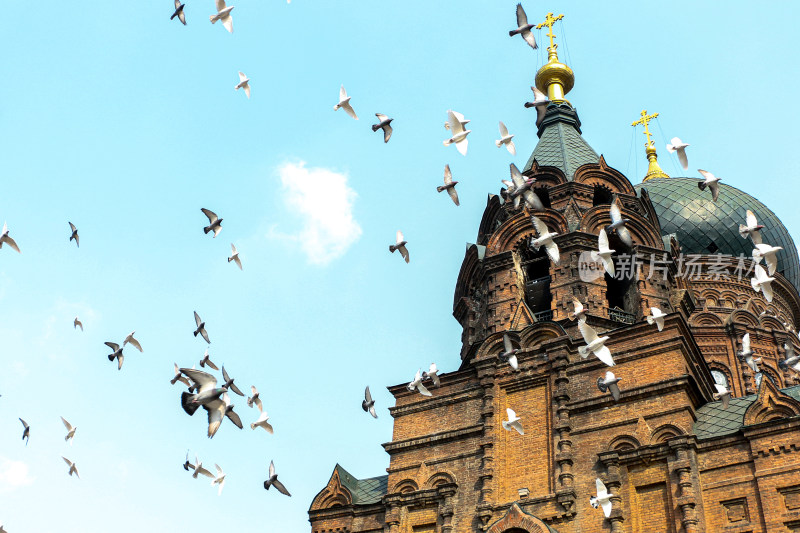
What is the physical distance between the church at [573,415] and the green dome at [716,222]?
6483 mm

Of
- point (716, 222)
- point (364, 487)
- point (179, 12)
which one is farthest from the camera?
point (716, 222)

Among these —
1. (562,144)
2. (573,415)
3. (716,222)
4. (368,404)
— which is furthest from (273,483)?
(716,222)

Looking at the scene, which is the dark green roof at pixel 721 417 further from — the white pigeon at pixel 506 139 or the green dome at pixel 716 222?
the green dome at pixel 716 222

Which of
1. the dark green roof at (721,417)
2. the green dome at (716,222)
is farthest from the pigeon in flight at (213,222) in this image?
the green dome at (716,222)

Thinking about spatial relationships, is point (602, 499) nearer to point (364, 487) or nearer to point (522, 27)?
point (364, 487)

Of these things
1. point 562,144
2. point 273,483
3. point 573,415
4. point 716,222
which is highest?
point 716,222

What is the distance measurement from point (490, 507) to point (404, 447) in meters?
2.75

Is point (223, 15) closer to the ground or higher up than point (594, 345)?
higher up

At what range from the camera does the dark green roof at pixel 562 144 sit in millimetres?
25766

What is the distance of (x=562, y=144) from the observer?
27.1 metres

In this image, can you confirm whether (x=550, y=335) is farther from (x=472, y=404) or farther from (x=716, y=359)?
(x=716, y=359)

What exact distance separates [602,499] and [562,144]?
13.9 metres

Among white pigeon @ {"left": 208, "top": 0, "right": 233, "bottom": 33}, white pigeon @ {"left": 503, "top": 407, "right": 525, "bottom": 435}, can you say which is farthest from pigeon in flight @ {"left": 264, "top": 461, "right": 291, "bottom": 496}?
white pigeon @ {"left": 208, "top": 0, "right": 233, "bottom": 33}

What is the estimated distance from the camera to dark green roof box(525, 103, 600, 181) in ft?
84.5
